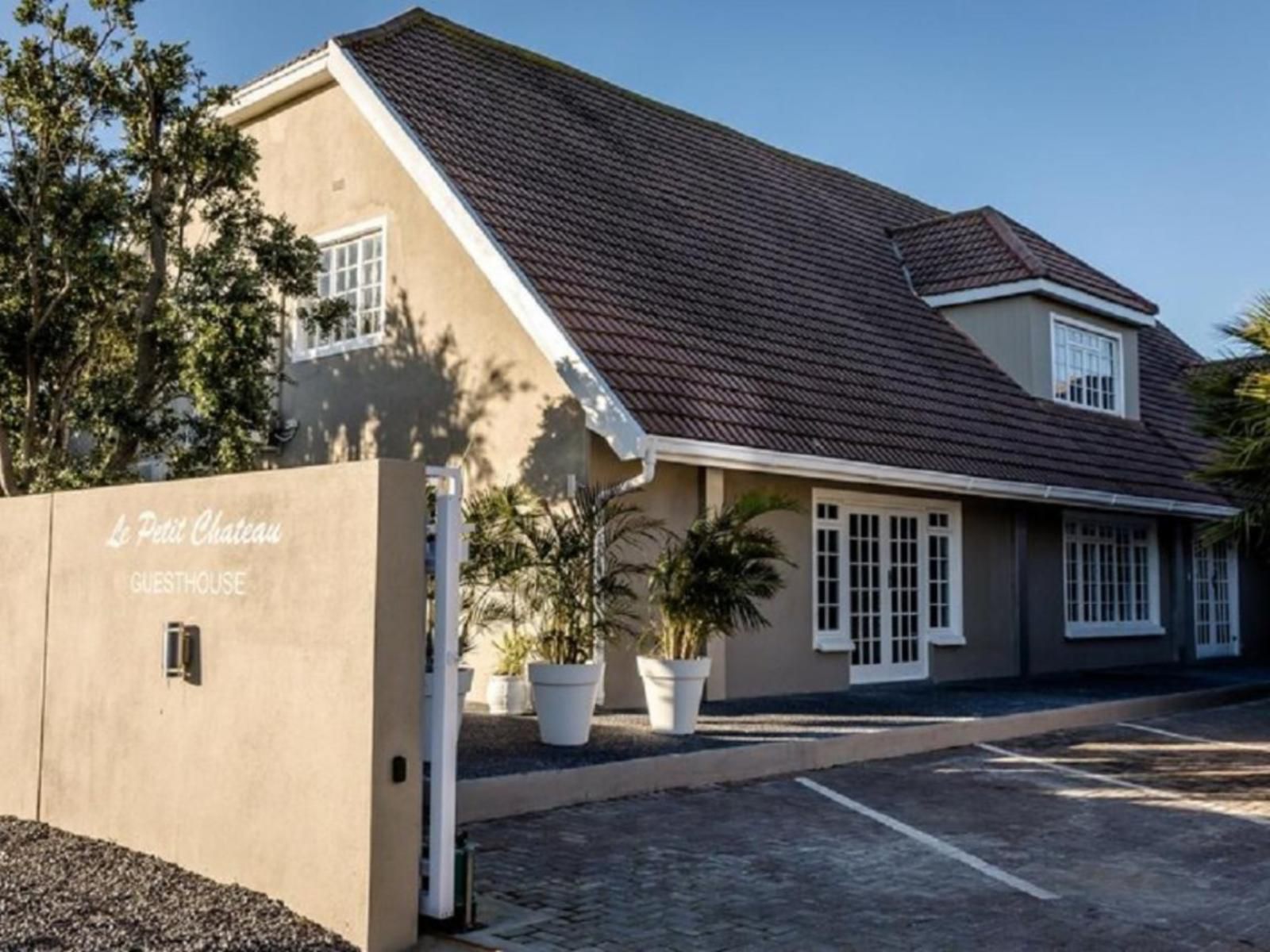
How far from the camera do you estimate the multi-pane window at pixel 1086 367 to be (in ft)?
65.2

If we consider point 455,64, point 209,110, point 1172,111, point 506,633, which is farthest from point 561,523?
point 1172,111

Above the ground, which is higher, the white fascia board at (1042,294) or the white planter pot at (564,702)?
the white fascia board at (1042,294)

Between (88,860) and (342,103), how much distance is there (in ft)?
35.4

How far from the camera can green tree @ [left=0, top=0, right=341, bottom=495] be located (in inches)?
468

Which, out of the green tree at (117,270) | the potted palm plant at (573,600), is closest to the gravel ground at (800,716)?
the potted palm plant at (573,600)

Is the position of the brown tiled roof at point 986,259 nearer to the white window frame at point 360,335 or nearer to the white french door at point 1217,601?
the white french door at point 1217,601

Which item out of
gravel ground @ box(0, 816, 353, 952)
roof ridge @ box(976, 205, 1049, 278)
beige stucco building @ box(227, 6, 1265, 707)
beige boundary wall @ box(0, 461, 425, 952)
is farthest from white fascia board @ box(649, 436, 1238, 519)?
gravel ground @ box(0, 816, 353, 952)

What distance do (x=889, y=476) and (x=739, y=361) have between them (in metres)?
2.17

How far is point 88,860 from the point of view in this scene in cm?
698

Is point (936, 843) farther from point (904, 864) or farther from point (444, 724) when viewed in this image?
point (444, 724)

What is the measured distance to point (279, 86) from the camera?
15.7 meters

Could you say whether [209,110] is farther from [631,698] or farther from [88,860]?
[88,860]

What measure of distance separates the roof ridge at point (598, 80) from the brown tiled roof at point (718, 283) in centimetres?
6

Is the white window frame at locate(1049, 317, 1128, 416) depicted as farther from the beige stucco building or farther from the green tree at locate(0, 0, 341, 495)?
the green tree at locate(0, 0, 341, 495)
